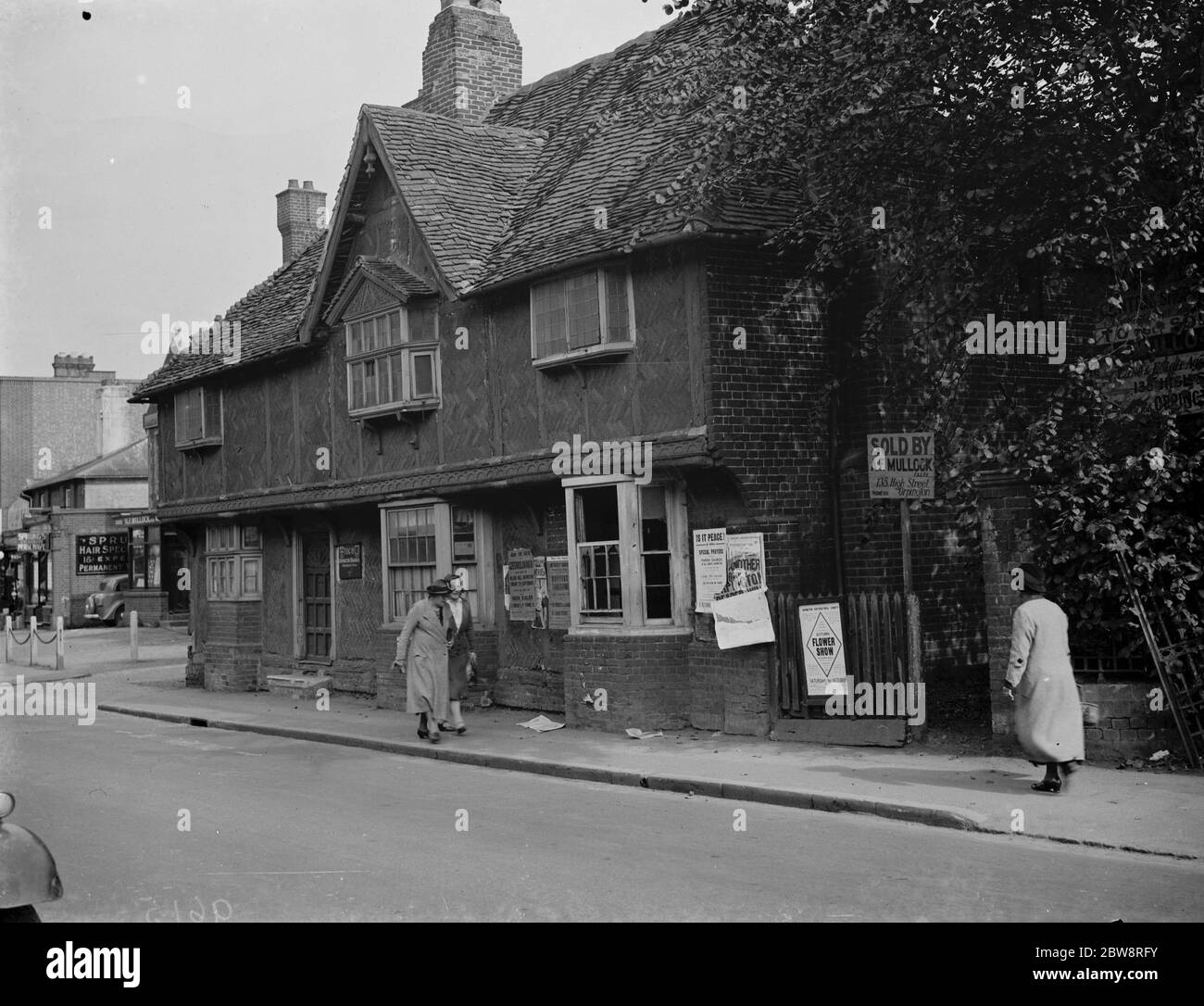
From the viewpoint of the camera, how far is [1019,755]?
41.0 ft

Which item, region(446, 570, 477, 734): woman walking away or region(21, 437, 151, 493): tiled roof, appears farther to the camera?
region(21, 437, 151, 493): tiled roof

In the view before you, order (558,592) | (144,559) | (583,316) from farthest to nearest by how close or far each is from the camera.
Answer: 1. (144,559)
2. (558,592)
3. (583,316)

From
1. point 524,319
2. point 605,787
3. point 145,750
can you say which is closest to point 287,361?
point 524,319

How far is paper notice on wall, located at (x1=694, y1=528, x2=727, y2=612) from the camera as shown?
15.5 meters

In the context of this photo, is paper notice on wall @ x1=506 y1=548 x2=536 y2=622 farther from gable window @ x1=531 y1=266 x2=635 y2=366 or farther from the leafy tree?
the leafy tree

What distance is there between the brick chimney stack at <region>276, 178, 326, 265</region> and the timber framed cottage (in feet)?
16.7

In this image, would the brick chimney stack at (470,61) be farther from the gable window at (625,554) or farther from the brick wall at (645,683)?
the brick wall at (645,683)

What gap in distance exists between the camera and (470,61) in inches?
979

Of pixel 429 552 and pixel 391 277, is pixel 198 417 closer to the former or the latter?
pixel 391 277

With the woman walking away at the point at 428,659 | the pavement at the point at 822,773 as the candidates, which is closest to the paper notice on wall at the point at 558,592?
the pavement at the point at 822,773

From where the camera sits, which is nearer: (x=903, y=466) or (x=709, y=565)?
(x=903, y=466)

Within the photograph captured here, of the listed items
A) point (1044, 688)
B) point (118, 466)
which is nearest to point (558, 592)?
point (1044, 688)

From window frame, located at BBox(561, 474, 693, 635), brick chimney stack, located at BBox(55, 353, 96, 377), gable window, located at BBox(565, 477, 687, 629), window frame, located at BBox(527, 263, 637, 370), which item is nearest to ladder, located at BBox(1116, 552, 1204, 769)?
window frame, located at BBox(561, 474, 693, 635)

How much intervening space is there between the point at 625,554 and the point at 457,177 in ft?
24.1
